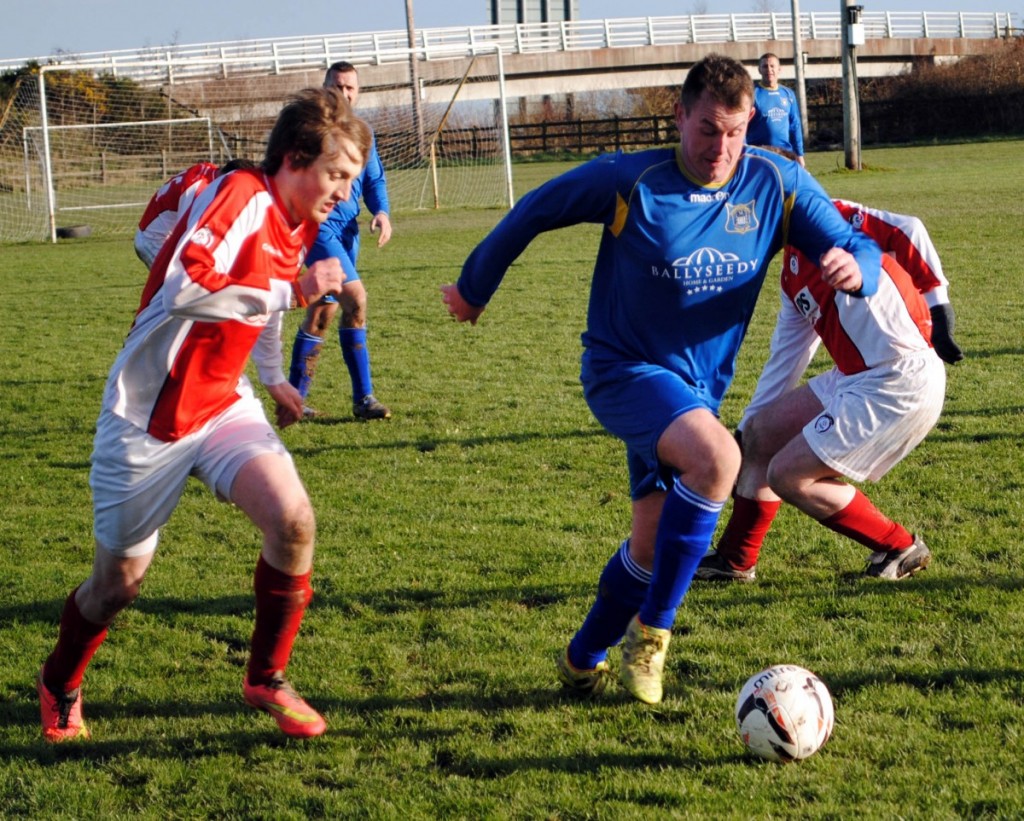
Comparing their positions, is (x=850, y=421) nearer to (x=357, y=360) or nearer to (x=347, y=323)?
(x=357, y=360)

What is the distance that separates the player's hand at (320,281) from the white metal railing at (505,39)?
1940 centimetres

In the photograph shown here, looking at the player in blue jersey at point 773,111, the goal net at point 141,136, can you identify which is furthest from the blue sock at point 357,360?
the goal net at point 141,136

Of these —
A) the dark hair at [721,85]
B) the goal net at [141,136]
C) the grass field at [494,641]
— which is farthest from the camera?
the goal net at [141,136]

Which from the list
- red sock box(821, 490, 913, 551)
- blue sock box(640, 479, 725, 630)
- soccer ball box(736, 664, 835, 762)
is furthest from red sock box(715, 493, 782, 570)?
soccer ball box(736, 664, 835, 762)

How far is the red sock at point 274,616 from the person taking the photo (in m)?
3.44

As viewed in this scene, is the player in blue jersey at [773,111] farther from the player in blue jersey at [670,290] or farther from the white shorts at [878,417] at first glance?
the player in blue jersey at [670,290]

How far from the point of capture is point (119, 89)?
24.6 m

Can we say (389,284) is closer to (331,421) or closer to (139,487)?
(331,421)

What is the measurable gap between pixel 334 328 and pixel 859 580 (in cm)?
791

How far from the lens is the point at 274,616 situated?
11.4 feet

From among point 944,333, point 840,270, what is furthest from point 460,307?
point 944,333

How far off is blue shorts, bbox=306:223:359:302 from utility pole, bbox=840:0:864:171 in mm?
19873

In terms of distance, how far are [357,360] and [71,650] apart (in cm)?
444

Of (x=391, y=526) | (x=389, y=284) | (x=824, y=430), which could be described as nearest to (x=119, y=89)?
(x=389, y=284)
